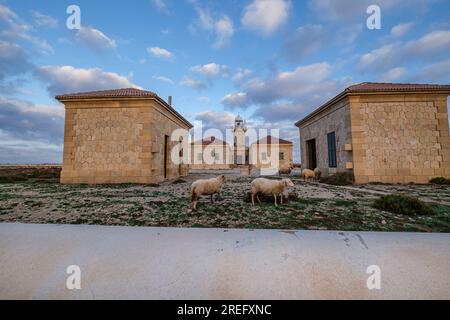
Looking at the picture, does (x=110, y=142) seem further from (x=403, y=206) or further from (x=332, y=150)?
(x=332, y=150)

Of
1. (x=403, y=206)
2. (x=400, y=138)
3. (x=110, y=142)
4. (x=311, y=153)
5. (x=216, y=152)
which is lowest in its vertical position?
(x=403, y=206)

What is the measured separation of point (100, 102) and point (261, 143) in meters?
29.7

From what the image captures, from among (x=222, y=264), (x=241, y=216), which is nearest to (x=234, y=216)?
(x=241, y=216)

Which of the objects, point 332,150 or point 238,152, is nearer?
point 332,150

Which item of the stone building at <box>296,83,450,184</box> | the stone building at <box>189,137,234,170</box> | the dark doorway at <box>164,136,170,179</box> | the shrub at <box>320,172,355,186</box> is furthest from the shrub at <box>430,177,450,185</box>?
the stone building at <box>189,137,234,170</box>

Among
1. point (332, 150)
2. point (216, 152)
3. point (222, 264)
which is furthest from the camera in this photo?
point (216, 152)

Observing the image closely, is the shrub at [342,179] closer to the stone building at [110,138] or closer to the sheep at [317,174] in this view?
the sheep at [317,174]

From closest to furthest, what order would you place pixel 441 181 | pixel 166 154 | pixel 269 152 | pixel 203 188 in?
pixel 203 188 → pixel 441 181 → pixel 166 154 → pixel 269 152

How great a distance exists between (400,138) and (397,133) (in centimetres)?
30

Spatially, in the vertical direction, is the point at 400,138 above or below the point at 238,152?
below

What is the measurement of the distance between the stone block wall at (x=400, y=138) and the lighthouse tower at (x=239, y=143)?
29577 millimetres

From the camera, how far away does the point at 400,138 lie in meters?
9.87
